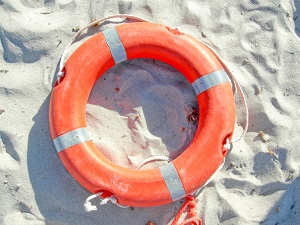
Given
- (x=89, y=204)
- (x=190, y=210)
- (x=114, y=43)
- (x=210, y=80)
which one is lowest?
(x=190, y=210)

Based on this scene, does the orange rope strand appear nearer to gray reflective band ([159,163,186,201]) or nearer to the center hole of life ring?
gray reflective band ([159,163,186,201])

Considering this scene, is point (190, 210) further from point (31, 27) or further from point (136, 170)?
point (31, 27)

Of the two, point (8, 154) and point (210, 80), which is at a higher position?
point (210, 80)

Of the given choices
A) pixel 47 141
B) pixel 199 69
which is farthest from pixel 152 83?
pixel 47 141

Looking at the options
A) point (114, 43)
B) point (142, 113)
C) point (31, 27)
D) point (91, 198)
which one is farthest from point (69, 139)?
point (31, 27)

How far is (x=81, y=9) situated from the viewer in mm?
2580

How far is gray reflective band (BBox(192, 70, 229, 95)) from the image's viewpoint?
237cm

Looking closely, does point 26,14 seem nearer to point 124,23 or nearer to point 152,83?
point 124,23

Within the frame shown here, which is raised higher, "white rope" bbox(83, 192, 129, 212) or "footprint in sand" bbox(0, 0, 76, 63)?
"footprint in sand" bbox(0, 0, 76, 63)

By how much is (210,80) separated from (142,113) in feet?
1.43

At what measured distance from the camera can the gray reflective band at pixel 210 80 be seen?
7.78 feet

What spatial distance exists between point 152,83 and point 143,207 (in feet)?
2.29

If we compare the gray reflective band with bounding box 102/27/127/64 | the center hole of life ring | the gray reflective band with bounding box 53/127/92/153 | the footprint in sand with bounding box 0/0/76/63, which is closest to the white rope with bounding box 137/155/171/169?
the center hole of life ring

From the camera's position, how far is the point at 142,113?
8.33 feet
